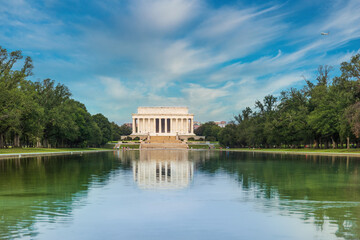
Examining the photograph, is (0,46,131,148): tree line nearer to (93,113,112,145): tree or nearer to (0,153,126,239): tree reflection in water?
(93,113,112,145): tree

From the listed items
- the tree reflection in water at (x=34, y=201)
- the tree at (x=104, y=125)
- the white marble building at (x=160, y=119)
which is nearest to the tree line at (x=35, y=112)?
the tree at (x=104, y=125)

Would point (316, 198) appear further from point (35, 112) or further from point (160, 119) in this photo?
point (160, 119)

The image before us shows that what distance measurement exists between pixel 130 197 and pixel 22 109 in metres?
47.5

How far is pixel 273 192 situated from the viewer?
47.8ft

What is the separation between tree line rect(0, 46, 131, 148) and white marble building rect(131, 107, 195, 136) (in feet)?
202

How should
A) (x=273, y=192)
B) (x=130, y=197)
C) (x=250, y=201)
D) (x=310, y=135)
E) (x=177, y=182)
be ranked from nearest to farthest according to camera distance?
(x=250, y=201), (x=130, y=197), (x=273, y=192), (x=177, y=182), (x=310, y=135)

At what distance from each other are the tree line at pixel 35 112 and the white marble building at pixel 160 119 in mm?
61495

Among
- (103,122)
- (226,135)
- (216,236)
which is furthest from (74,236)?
(103,122)

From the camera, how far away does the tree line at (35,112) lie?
177ft

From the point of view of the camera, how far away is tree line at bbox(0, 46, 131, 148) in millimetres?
54031

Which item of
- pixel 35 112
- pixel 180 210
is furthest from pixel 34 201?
pixel 35 112

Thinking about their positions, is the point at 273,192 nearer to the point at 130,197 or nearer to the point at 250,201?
the point at 250,201

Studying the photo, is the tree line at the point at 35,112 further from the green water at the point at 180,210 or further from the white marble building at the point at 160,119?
the white marble building at the point at 160,119

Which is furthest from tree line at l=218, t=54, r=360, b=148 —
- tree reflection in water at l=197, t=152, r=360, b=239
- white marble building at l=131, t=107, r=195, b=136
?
white marble building at l=131, t=107, r=195, b=136
